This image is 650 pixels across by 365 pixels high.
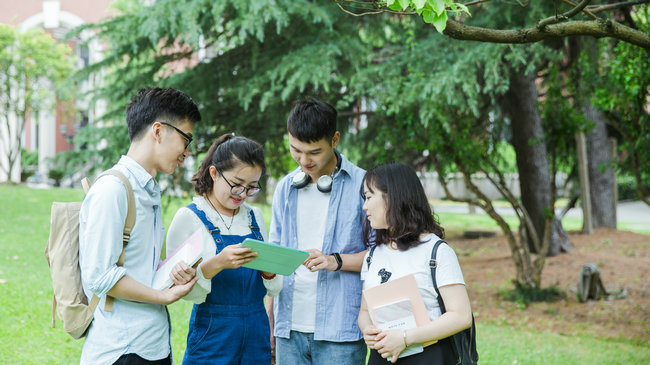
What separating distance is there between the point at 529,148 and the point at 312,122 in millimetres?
7232

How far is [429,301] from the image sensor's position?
8.23 feet

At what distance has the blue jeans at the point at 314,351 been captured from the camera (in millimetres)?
2785

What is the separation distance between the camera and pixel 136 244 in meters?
2.27

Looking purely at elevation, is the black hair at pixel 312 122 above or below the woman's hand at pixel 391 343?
above

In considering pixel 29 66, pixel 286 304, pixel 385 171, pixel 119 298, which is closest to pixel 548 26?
pixel 385 171

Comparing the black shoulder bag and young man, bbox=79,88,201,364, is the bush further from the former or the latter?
Answer: the black shoulder bag

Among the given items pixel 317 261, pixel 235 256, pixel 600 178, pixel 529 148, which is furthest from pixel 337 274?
pixel 600 178

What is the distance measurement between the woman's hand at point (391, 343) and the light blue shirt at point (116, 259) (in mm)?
800

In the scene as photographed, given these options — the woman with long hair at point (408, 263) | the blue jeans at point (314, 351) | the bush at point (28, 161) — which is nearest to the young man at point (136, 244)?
the blue jeans at point (314, 351)

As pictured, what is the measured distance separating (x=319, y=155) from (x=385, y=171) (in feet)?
1.27

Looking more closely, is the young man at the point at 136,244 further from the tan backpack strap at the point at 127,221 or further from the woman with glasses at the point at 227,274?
the woman with glasses at the point at 227,274

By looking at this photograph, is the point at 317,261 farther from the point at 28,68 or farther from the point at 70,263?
the point at 28,68

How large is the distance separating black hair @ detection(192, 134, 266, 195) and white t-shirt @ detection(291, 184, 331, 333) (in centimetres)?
30

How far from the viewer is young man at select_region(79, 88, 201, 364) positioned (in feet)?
6.99
